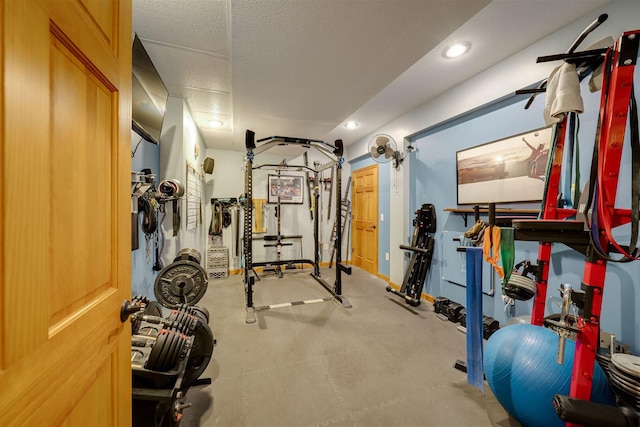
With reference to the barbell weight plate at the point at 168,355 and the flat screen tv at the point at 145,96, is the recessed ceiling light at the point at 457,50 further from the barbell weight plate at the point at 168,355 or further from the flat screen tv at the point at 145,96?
the barbell weight plate at the point at 168,355

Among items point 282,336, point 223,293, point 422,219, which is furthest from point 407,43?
point 223,293

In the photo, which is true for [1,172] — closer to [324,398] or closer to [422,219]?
[324,398]

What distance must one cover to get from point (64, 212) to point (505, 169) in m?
3.16

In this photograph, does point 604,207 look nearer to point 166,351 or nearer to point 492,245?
point 492,245

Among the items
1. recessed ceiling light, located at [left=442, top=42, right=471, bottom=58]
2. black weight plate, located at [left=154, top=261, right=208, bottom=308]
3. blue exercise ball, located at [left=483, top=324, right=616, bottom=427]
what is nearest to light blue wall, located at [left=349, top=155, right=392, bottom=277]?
recessed ceiling light, located at [left=442, top=42, right=471, bottom=58]

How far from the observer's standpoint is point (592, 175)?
1150 millimetres

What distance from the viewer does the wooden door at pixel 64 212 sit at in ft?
1.43

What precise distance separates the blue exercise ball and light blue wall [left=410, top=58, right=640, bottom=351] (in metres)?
0.76

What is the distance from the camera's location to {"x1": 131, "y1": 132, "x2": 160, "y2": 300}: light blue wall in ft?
6.34

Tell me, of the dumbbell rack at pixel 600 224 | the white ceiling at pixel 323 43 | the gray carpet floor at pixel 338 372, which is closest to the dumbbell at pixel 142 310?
the gray carpet floor at pixel 338 372

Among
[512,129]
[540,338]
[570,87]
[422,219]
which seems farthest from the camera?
[422,219]

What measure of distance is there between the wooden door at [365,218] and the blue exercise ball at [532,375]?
10.8 feet

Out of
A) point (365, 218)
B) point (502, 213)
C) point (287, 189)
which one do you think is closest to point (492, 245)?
point (502, 213)

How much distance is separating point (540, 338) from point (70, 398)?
2094 mm
